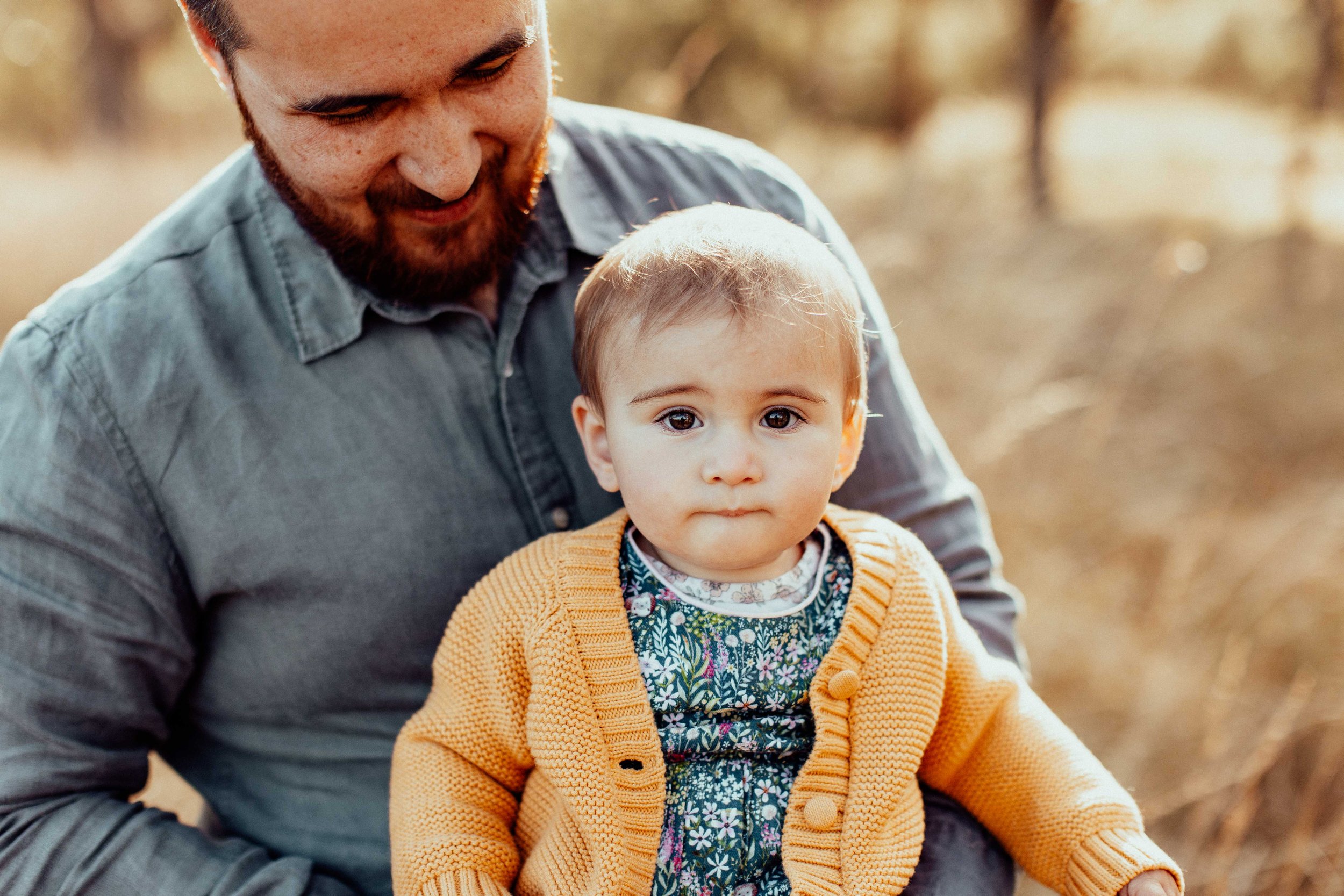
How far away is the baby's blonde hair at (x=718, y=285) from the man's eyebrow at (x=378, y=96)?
1.05 feet

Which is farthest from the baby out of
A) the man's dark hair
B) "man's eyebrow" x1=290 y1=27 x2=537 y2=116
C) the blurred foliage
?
the blurred foliage

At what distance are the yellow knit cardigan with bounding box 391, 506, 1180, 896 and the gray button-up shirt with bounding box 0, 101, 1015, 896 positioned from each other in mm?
249

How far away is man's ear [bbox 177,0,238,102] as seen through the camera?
5.32 ft

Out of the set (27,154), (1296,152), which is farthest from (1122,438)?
(27,154)

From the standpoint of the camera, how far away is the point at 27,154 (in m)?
7.46

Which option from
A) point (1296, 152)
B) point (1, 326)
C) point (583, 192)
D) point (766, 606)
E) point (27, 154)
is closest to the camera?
point (766, 606)

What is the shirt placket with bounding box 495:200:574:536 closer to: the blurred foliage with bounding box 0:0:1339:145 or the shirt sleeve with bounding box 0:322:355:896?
the shirt sleeve with bounding box 0:322:355:896

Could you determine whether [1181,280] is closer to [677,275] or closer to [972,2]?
[677,275]

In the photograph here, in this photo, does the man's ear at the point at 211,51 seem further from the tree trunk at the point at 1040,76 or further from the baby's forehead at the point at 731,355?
the tree trunk at the point at 1040,76

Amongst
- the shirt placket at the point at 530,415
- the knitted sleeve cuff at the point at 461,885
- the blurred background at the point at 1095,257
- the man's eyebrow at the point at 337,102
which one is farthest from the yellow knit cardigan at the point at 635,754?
the blurred background at the point at 1095,257

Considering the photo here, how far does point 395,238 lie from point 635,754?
87 centimetres

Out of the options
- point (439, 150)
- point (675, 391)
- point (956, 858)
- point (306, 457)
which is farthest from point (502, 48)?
point (956, 858)

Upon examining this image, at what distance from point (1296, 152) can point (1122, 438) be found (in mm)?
2581

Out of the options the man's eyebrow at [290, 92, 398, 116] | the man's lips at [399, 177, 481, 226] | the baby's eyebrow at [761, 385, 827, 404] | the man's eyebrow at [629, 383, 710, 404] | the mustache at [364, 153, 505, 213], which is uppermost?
the man's eyebrow at [290, 92, 398, 116]
